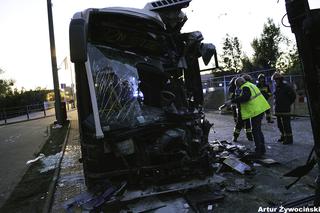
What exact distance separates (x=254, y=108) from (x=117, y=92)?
351cm

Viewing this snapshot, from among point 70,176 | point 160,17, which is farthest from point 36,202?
point 160,17

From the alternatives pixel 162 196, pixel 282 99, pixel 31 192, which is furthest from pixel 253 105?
pixel 31 192

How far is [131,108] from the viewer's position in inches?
172

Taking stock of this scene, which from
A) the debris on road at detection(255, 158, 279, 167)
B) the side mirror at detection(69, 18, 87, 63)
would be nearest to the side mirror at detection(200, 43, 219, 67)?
the debris on road at detection(255, 158, 279, 167)

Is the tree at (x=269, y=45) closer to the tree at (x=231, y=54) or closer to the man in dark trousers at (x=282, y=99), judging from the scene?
the tree at (x=231, y=54)

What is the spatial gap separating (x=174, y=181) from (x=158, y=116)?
3.23 ft

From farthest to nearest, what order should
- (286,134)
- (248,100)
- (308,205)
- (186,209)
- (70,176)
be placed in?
1. (286,134)
2. (248,100)
3. (70,176)
4. (186,209)
5. (308,205)

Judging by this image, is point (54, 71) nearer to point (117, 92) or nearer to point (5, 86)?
point (117, 92)

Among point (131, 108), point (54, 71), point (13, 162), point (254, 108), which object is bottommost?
point (13, 162)

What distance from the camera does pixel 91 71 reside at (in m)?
4.17

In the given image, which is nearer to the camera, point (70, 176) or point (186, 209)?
point (186, 209)

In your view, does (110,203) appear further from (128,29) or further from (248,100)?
(248,100)

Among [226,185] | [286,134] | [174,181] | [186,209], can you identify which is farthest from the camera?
[286,134]

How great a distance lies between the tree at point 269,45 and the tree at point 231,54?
8096mm
